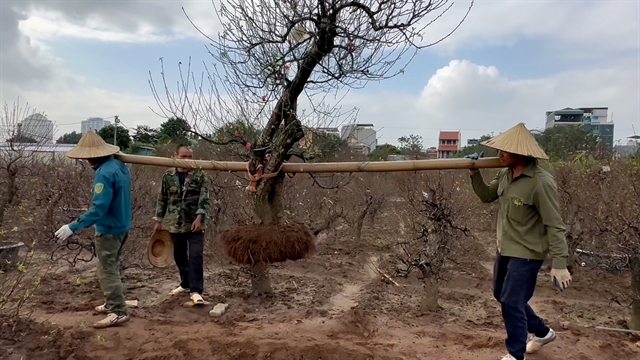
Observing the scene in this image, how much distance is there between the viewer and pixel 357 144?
19.9 feet

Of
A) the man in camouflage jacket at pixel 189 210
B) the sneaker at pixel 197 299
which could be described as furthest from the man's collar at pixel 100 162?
the sneaker at pixel 197 299

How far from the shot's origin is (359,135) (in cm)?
610

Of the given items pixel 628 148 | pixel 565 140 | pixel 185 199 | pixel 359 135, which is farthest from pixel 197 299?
pixel 565 140

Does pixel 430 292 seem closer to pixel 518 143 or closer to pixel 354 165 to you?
pixel 354 165

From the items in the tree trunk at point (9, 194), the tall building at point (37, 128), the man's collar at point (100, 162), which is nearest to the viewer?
the man's collar at point (100, 162)

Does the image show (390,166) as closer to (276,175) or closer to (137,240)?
(276,175)

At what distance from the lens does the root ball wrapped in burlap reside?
4.15 metres

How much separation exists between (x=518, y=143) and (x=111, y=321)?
3.99 metres

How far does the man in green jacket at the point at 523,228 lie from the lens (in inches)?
138

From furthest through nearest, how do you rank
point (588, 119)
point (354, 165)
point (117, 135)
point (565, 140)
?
point (588, 119) → point (117, 135) → point (565, 140) → point (354, 165)

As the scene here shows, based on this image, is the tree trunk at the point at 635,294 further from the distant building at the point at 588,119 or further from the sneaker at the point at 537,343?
the distant building at the point at 588,119

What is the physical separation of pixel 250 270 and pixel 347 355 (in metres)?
2.34

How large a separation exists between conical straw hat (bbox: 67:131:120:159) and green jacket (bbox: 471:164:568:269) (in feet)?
12.1

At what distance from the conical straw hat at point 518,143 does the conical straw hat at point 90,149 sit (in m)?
3.55
